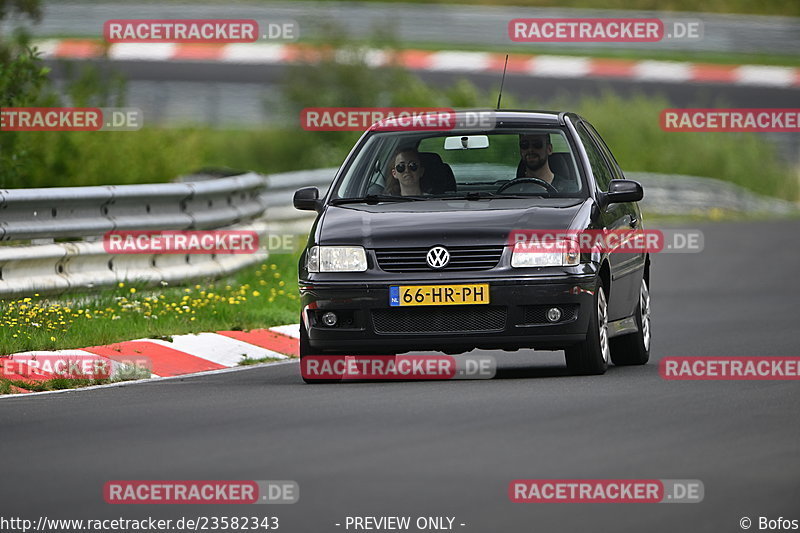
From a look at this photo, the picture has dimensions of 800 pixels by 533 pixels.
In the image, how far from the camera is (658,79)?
4438 cm

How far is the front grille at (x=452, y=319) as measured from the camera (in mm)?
11734

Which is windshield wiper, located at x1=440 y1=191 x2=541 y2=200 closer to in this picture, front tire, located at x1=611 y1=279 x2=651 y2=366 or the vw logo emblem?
the vw logo emblem

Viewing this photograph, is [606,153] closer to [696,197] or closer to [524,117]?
[524,117]

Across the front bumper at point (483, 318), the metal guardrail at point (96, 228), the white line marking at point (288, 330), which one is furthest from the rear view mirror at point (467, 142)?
the metal guardrail at point (96, 228)

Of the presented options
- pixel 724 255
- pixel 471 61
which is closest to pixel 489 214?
pixel 724 255

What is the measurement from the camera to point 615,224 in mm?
12883

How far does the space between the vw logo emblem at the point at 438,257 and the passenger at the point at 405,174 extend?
4.05 feet

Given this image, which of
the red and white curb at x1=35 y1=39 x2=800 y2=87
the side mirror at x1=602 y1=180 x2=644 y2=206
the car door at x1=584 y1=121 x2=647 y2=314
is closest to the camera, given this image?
the side mirror at x1=602 y1=180 x2=644 y2=206

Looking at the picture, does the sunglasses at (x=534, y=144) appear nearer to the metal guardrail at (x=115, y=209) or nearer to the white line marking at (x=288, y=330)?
the white line marking at (x=288, y=330)

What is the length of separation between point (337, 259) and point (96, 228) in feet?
13.5

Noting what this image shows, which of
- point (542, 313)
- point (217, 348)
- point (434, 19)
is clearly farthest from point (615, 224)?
point (434, 19)

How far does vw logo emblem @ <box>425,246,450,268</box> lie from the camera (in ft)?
38.7

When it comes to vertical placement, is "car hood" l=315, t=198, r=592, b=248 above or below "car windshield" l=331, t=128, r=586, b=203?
below

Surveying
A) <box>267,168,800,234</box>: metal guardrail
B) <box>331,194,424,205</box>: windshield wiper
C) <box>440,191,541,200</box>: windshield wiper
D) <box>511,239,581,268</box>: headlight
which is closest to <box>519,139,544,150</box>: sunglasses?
<box>440,191,541,200</box>: windshield wiper
